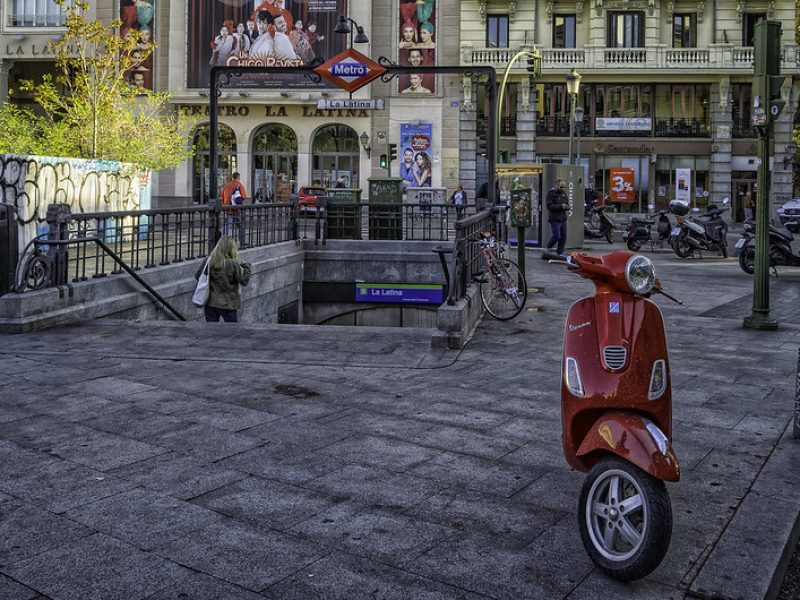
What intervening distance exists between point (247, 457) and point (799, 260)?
45.7ft

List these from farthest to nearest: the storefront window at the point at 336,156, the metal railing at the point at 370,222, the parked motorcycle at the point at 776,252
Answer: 1. the storefront window at the point at 336,156
2. the metal railing at the point at 370,222
3. the parked motorcycle at the point at 776,252

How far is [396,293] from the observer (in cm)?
1805

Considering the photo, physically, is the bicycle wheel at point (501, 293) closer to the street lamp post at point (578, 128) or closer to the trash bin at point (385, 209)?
the trash bin at point (385, 209)

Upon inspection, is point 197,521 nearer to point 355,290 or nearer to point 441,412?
point 441,412

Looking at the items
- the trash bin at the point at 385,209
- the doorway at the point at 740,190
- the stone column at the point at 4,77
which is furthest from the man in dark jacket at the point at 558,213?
the stone column at the point at 4,77

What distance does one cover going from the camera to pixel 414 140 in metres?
39.5

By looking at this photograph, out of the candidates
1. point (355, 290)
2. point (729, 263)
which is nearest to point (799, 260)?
point (729, 263)

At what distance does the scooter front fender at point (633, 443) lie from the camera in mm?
3531

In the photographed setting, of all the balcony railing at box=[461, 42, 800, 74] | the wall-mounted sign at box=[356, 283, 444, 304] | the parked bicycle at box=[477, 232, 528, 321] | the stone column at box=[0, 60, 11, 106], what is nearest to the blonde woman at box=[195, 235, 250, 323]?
the parked bicycle at box=[477, 232, 528, 321]

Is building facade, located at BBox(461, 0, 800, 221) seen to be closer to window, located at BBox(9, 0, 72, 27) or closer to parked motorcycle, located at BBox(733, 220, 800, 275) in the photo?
window, located at BBox(9, 0, 72, 27)

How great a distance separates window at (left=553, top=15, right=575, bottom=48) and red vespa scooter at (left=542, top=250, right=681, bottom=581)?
37.6 m

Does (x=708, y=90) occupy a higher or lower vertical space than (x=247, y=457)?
higher

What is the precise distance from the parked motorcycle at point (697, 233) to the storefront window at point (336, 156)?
20.9 m

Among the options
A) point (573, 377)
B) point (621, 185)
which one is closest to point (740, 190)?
point (621, 185)
